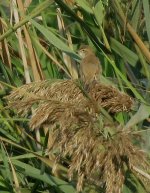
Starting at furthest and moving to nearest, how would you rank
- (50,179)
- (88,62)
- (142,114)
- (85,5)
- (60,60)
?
(60,60)
(88,62)
(85,5)
(50,179)
(142,114)

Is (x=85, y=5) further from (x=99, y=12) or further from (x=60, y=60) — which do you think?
(x=60, y=60)

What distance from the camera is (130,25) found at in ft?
5.33

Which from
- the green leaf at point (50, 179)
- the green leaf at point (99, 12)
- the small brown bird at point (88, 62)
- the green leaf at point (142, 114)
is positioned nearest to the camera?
the green leaf at point (142, 114)

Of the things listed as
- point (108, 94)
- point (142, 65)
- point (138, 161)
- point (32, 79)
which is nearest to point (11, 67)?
point (32, 79)

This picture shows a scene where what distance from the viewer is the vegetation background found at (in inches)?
63.2

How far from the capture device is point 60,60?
205cm

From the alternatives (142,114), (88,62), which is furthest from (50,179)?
(88,62)

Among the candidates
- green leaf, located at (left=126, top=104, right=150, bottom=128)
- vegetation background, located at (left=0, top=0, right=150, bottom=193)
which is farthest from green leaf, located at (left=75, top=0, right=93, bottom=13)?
green leaf, located at (left=126, top=104, right=150, bottom=128)

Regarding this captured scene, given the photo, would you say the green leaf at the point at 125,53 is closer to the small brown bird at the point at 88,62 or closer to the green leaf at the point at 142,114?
the small brown bird at the point at 88,62

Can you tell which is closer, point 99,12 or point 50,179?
point 50,179

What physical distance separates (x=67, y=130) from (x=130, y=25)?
0.49 metres

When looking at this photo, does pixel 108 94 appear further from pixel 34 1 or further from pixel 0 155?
pixel 34 1

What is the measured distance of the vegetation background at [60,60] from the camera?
161 cm

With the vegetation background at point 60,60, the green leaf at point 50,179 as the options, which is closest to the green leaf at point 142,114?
the vegetation background at point 60,60
